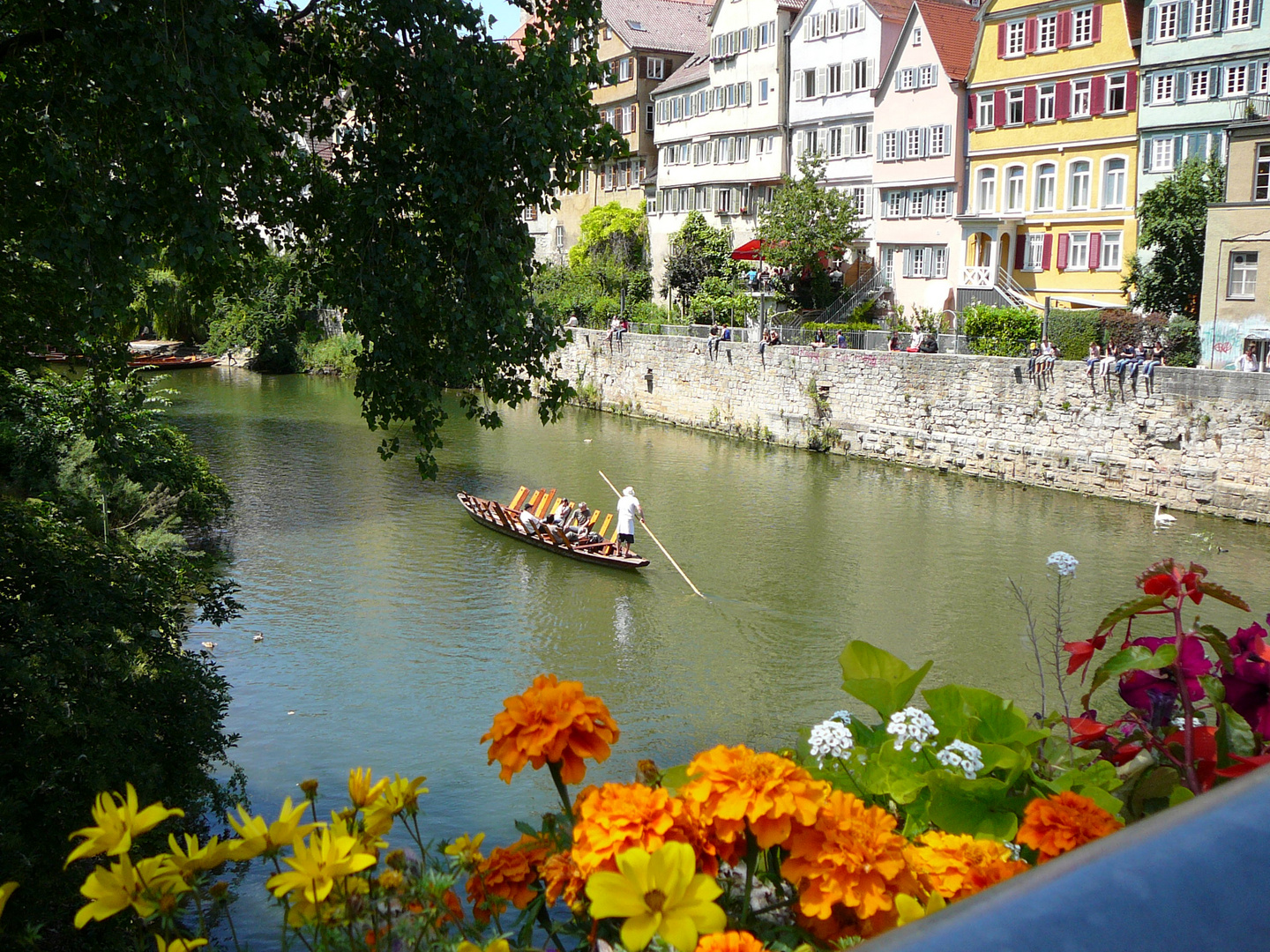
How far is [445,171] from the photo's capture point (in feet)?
24.6

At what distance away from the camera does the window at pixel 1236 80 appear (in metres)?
25.9

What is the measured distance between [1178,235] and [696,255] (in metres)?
17.8

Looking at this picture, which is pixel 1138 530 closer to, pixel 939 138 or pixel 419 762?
pixel 419 762

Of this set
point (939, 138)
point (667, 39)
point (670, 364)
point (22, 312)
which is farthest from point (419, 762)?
point (667, 39)

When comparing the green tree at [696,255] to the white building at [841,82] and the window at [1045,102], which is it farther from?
the window at [1045,102]

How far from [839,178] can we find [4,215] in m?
32.1

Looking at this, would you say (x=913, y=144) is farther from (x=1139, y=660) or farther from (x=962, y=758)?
(x=962, y=758)

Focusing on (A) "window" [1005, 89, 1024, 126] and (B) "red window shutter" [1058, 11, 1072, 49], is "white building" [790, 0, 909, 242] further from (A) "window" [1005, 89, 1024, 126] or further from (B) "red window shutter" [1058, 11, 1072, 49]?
(B) "red window shutter" [1058, 11, 1072, 49]

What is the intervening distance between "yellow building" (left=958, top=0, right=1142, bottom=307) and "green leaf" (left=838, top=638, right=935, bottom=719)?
2867 centimetres

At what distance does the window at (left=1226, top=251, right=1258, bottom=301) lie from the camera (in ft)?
75.5

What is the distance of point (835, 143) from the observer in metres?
36.7

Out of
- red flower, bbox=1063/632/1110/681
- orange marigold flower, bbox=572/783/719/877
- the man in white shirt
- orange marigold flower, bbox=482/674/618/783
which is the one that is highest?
orange marigold flower, bbox=482/674/618/783

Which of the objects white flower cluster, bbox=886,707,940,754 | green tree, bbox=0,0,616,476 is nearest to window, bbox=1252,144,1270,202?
green tree, bbox=0,0,616,476

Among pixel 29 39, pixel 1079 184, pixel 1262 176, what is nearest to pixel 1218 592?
pixel 29 39
